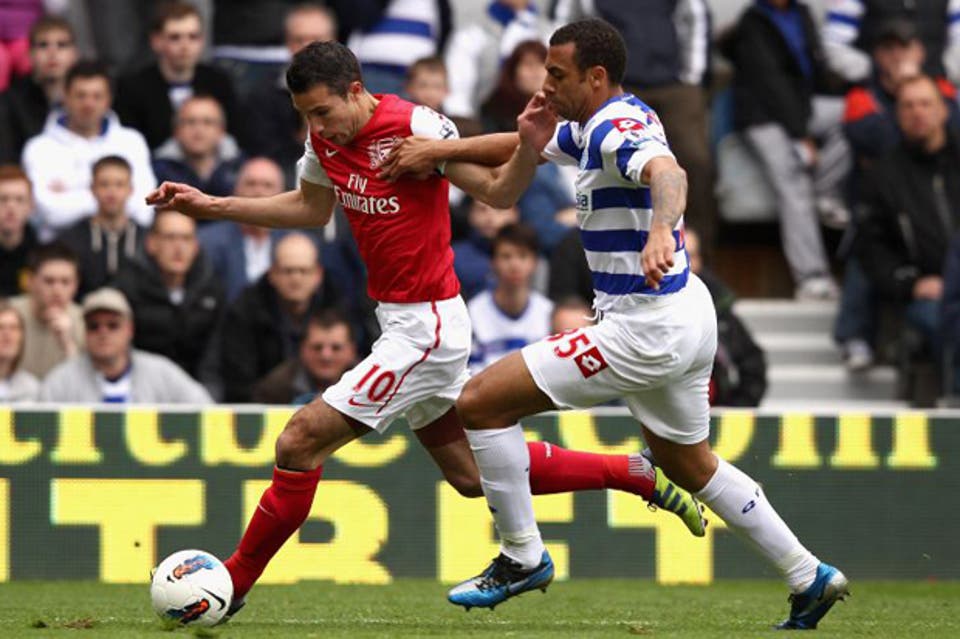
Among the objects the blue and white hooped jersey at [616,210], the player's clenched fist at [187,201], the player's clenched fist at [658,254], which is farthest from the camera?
the player's clenched fist at [187,201]

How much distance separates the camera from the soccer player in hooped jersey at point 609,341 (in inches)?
295

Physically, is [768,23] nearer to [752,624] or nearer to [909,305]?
[909,305]

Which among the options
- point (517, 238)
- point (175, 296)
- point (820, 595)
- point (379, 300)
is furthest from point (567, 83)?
point (175, 296)

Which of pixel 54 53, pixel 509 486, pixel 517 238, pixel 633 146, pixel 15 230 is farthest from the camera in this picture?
pixel 54 53

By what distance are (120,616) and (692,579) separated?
3.54 m

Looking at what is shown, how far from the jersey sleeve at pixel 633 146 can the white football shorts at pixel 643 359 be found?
549 mm

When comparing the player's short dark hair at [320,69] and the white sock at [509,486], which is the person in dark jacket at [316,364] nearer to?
the white sock at [509,486]

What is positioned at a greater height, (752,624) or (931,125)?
(931,125)

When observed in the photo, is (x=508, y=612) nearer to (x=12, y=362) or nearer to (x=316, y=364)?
(x=316, y=364)

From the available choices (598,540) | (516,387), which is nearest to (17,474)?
(598,540)

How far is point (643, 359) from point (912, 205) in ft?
19.4

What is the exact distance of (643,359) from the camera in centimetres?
749

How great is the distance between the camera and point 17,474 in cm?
1054

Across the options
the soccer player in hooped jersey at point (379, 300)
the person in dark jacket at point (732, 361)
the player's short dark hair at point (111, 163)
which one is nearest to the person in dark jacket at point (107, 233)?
the player's short dark hair at point (111, 163)
